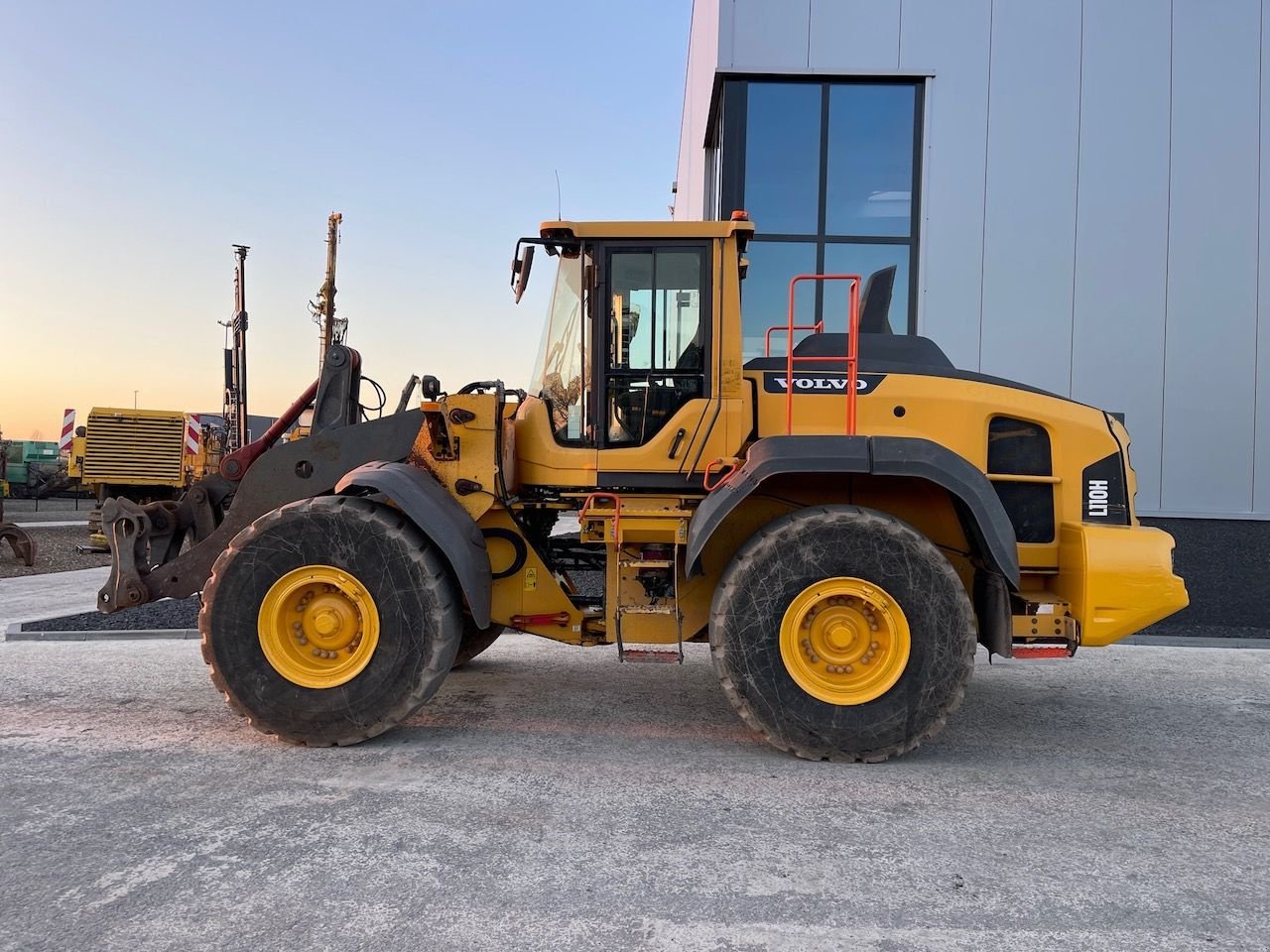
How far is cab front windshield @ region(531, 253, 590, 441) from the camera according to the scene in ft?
14.7

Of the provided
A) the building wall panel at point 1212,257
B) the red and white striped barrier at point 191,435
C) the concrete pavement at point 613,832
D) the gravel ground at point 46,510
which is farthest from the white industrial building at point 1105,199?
the gravel ground at point 46,510

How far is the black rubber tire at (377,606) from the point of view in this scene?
404 centimetres

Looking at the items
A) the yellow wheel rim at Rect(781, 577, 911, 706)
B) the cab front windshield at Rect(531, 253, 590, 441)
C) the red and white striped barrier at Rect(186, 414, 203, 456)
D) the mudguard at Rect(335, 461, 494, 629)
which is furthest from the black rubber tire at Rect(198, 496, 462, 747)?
the red and white striped barrier at Rect(186, 414, 203, 456)

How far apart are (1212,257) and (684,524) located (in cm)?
730

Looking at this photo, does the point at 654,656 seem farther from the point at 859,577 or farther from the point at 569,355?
the point at 569,355

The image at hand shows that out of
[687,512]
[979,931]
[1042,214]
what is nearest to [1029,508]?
[687,512]

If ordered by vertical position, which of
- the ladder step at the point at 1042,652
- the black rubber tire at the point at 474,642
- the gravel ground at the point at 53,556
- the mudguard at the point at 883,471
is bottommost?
the gravel ground at the point at 53,556

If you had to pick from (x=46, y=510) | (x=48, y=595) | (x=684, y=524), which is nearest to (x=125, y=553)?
(x=684, y=524)

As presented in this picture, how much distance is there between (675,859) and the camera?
2.90m

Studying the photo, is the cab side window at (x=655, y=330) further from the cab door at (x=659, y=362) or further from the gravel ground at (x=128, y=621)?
the gravel ground at (x=128, y=621)

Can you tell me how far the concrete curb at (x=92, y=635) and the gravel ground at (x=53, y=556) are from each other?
192 inches

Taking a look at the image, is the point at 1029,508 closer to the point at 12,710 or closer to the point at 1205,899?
the point at 1205,899

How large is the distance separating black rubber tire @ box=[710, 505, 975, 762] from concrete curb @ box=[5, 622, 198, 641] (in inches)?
A: 200

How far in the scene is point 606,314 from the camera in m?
4.43
